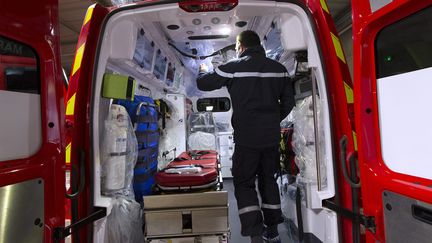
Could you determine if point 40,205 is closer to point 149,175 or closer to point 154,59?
point 149,175

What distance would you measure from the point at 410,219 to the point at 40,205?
139cm

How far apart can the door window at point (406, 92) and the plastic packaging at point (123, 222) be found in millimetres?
1720

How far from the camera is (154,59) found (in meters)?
3.39

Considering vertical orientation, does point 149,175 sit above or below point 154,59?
below

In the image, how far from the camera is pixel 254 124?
2.43 metres

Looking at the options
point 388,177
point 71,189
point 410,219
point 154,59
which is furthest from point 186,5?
point 154,59

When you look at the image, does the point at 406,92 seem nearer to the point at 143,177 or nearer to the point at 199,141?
the point at 143,177

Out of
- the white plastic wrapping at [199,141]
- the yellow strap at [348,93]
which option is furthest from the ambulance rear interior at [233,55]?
the white plastic wrapping at [199,141]

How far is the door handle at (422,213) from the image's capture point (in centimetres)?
87

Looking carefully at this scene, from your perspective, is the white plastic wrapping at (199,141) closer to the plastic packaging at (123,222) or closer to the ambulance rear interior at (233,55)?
the ambulance rear interior at (233,55)

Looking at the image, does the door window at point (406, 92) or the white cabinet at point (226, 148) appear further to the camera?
the white cabinet at point (226, 148)

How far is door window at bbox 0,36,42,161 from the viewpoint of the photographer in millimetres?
965

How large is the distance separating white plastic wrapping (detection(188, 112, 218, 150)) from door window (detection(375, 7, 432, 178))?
199 inches

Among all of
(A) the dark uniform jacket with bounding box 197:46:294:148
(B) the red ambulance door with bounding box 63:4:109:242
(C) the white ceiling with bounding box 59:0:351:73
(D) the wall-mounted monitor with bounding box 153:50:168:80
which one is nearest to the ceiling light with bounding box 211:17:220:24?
(A) the dark uniform jacket with bounding box 197:46:294:148
